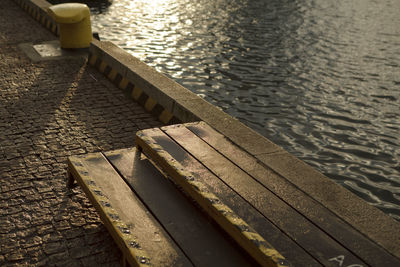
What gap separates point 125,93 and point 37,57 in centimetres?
307

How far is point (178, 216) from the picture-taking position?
346cm

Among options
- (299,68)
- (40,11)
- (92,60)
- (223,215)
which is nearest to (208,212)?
(223,215)

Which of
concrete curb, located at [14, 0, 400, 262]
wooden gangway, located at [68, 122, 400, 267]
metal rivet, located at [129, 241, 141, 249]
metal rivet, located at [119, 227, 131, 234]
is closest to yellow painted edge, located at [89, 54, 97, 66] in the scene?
concrete curb, located at [14, 0, 400, 262]

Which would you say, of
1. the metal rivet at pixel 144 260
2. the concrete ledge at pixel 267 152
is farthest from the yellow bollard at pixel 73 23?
the metal rivet at pixel 144 260

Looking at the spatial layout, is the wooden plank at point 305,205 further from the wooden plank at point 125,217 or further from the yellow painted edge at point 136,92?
the yellow painted edge at point 136,92

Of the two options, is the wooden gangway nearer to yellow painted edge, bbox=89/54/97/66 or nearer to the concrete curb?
the concrete curb

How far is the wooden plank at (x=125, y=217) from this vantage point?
302cm

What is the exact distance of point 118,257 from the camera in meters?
3.70

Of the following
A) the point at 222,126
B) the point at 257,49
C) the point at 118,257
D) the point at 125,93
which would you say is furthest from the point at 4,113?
the point at 257,49

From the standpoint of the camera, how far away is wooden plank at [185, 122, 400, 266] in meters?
2.98

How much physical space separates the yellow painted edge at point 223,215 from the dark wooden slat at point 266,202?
0.89 ft

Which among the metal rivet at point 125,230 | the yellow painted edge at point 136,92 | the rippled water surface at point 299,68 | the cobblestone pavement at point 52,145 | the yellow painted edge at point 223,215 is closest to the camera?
the yellow painted edge at point 223,215

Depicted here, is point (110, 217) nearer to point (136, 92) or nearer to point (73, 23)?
point (136, 92)

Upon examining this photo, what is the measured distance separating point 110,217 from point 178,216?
0.50 metres
